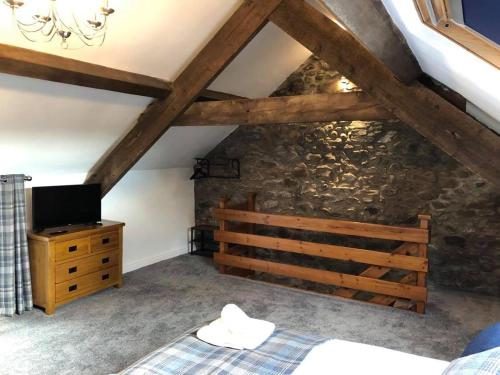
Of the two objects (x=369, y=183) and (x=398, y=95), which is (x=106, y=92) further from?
(x=369, y=183)

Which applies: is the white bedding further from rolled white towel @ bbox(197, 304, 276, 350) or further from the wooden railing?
the wooden railing

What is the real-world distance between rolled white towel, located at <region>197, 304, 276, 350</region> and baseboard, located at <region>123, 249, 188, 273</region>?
304 centimetres

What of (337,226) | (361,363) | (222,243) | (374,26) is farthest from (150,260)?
(374,26)

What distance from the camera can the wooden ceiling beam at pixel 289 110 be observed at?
3227 mm

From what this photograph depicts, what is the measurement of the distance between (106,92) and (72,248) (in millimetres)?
1521

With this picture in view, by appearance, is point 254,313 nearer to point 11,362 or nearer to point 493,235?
point 11,362

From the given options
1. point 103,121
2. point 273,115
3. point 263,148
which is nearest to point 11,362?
point 103,121

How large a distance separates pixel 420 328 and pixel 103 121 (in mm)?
3396

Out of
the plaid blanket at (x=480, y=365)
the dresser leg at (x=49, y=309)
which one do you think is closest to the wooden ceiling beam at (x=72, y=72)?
the dresser leg at (x=49, y=309)

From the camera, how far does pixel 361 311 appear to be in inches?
150

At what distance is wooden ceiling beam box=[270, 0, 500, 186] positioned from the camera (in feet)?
9.11

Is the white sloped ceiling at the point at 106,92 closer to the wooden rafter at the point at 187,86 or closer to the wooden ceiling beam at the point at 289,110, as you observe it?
the wooden rafter at the point at 187,86

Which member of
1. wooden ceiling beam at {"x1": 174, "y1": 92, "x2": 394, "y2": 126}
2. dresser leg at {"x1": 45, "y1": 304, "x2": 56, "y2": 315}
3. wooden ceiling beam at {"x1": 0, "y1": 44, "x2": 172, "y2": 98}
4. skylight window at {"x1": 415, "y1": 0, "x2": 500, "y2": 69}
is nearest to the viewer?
skylight window at {"x1": 415, "y1": 0, "x2": 500, "y2": 69}

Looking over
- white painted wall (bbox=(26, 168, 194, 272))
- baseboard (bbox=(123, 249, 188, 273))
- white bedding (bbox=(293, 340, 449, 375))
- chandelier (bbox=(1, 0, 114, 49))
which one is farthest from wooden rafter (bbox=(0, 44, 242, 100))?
white bedding (bbox=(293, 340, 449, 375))
